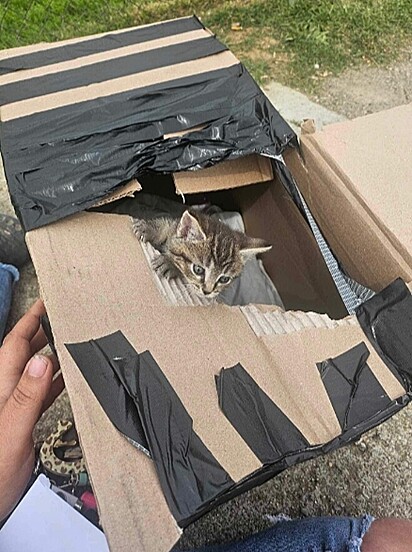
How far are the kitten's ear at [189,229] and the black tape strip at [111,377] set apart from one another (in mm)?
487

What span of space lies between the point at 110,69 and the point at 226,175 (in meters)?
0.42

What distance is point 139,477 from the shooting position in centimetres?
82

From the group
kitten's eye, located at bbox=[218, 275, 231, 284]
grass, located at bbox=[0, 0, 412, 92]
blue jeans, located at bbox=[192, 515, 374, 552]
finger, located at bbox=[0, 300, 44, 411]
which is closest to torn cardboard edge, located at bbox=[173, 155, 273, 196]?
kitten's eye, located at bbox=[218, 275, 231, 284]

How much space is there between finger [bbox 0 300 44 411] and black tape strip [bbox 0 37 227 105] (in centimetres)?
53

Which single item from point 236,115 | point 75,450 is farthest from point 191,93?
point 75,450

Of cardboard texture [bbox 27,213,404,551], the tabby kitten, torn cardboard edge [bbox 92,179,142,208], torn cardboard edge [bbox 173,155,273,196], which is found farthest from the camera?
the tabby kitten

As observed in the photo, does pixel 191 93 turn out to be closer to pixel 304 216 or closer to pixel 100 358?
pixel 304 216

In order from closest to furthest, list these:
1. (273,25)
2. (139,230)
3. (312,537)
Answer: (312,537)
(139,230)
(273,25)

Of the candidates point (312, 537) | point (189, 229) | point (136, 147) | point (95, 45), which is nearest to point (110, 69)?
point (95, 45)

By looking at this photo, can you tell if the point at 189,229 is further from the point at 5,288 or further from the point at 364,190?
the point at 5,288

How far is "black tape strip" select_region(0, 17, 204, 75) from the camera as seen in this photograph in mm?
1457

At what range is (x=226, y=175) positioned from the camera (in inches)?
53.7

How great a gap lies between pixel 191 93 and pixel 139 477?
0.92 m

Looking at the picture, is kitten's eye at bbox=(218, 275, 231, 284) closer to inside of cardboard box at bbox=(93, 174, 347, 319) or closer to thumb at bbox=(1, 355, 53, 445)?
inside of cardboard box at bbox=(93, 174, 347, 319)
